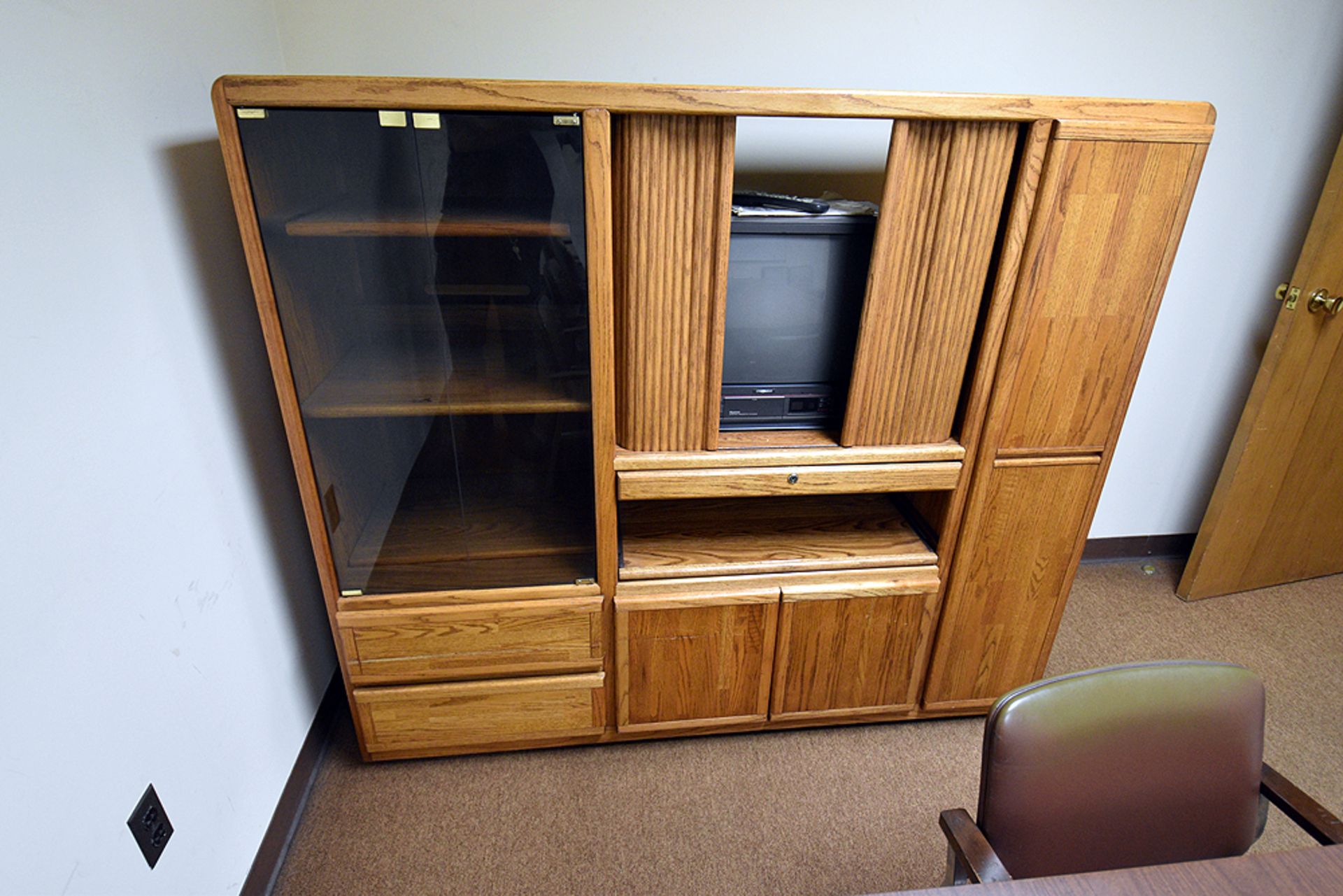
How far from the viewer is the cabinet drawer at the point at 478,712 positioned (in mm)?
1607

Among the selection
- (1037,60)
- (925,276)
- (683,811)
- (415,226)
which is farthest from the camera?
(1037,60)

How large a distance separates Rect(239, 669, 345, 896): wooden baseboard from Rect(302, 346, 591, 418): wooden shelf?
2.74 ft

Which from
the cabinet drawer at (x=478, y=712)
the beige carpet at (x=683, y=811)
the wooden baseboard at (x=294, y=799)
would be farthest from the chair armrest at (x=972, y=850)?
the wooden baseboard at (x=294, y=799)

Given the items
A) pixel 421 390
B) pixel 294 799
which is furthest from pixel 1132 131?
pixel 294 799

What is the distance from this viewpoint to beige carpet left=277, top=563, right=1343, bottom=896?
1.47 metres

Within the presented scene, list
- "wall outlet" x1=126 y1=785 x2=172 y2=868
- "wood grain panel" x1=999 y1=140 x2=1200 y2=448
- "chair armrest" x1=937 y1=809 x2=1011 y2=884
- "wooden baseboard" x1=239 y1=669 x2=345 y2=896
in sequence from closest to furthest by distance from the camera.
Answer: "chair armrest" x1=937 y1=809 x2=1011 y2=884, "wall outlet" x1=126 y1=785 x2=172 y2=868, "wood grain panel" x1=999 y1=140 x2=1200 y2=448, "wooden baseboard" x1=239 y1=669 x2=345 y2=896

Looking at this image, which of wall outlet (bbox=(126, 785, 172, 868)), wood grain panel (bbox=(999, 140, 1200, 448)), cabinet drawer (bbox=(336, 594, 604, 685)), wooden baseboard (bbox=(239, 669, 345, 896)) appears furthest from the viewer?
cabinet drawer (bbox=(336, 594, 604, 685))

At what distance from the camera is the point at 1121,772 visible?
36.9 inches

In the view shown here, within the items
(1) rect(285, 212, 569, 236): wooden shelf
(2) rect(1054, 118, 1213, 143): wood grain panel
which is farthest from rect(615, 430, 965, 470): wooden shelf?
(2) rect(1054, 118, 1213, 143): wood grain panel

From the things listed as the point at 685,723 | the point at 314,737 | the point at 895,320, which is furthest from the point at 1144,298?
the point at 314,737

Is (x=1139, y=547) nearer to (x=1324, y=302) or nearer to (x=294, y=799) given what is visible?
(x=1324, y=302)

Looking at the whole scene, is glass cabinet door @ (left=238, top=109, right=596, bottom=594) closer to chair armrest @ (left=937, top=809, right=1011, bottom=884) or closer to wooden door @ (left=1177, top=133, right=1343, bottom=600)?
chair armrest @ (left=937, top=809, right=1011, bottom=884)

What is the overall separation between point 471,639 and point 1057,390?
1.37m

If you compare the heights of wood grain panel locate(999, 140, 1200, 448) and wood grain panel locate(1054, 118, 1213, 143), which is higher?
wood grain panel locate(1054, 118, 1213, 143)
